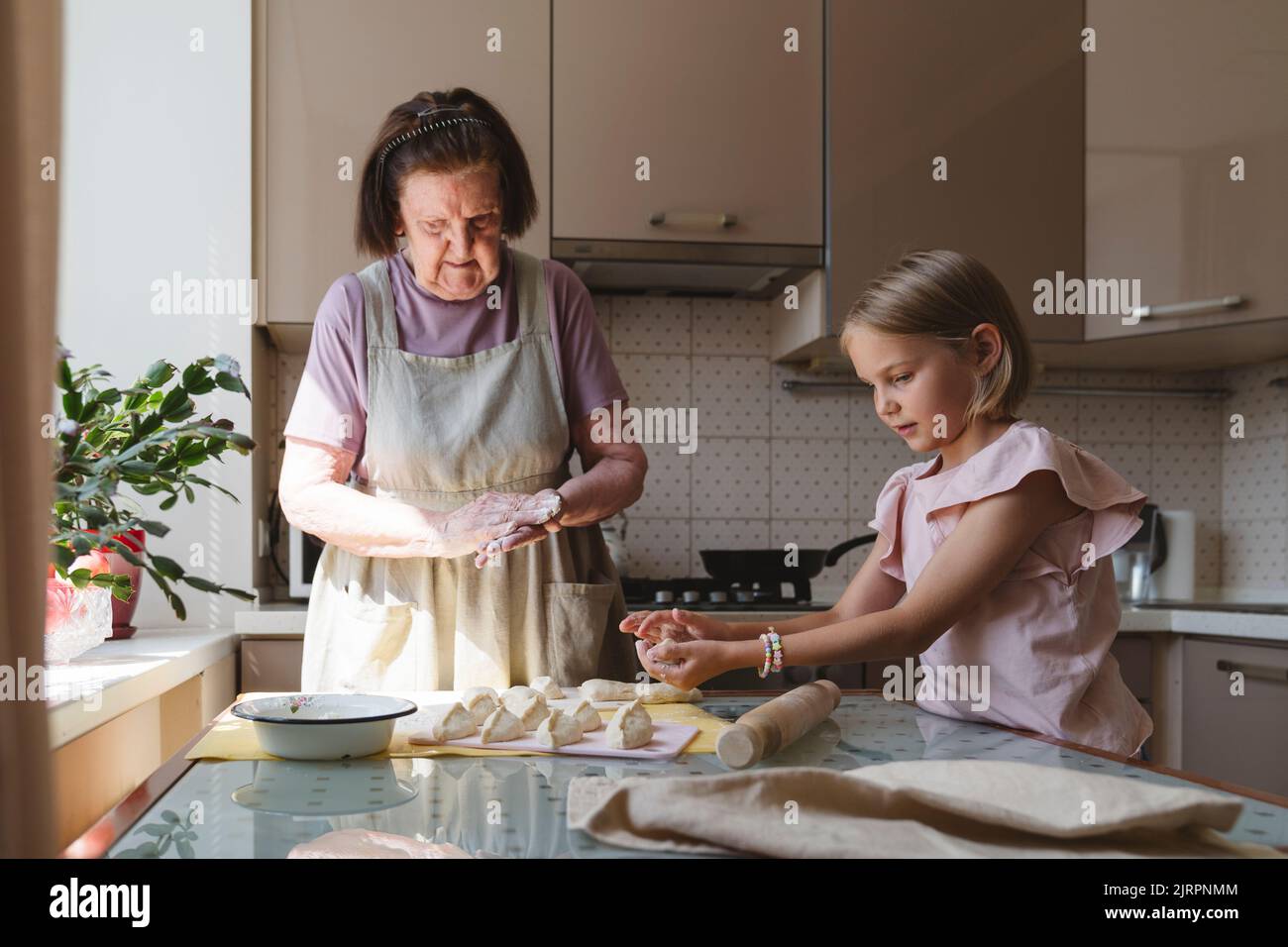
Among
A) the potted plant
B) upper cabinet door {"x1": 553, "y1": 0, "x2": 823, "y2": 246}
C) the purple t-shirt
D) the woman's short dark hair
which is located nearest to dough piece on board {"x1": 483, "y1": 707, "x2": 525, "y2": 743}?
the potted plant

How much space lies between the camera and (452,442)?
1.54 m

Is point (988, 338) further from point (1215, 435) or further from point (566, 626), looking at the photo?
point (1215, 435)

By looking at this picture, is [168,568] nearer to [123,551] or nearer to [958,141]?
[123,551]

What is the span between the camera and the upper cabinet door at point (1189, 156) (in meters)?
2.31

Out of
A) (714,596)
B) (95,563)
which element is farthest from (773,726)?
(714,596)

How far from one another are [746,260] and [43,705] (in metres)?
1.94

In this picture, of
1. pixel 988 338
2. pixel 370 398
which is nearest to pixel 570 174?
pixel 370 398

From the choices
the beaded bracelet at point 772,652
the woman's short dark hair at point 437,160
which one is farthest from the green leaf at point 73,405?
the beaded bracelet at point 772,652

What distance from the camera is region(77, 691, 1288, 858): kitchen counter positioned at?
2.08 ft

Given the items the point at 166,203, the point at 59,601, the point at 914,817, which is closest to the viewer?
the point at 914,817

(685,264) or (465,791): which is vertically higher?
(685,264)

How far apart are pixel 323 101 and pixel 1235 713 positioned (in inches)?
86.2

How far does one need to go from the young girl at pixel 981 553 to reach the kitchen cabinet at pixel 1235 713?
3.95 feet

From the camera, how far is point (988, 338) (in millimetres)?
1220
